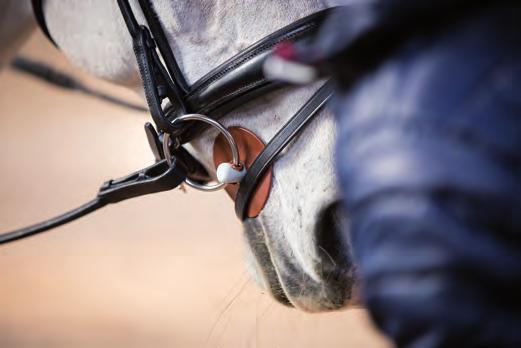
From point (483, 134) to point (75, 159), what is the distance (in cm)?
202

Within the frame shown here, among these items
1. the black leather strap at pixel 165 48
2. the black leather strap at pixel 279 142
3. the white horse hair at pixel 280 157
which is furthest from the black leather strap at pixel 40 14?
the black leather strap at pixel 279 142

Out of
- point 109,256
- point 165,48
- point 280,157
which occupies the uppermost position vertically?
point 165,48

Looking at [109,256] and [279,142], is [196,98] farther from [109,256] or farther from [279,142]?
[109,256]

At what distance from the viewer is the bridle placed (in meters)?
0.51

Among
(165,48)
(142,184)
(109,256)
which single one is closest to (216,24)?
(165,48)

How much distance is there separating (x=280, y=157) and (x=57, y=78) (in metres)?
0.80

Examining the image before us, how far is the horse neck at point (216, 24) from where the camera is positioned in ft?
1.70

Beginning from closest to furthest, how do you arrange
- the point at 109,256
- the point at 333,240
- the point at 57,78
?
the point at 333,240 → the point at 57,78 → the point at 109,256

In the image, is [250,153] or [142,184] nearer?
[250,153]

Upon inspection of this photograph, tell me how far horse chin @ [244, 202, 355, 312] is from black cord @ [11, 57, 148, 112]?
2.09 feet

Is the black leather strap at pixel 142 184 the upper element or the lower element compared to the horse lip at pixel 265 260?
upper

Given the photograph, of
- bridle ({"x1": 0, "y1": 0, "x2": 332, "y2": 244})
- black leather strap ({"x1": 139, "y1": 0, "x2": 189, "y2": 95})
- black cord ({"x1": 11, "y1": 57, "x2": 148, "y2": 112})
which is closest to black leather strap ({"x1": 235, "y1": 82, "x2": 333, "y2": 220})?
bridle ({"x1": 0, "y1": 0, "x2": 332, "y2": 244})

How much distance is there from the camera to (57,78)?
47.1 inches

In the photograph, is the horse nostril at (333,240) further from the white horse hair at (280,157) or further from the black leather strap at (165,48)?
the black leather strap at (165,48)
